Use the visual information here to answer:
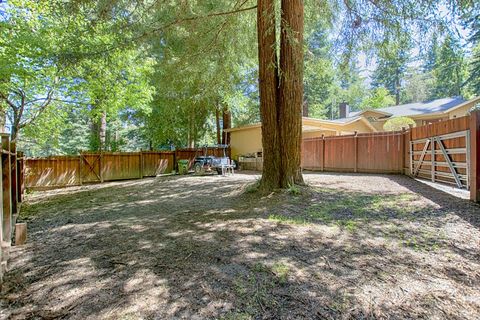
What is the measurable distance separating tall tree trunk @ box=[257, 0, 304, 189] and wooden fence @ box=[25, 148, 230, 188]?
8569mm

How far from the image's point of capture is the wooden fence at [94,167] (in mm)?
10156

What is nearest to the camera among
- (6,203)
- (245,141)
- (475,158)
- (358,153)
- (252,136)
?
(6,203)

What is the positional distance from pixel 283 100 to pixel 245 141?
1023cm

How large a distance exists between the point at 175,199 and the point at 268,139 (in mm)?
2604

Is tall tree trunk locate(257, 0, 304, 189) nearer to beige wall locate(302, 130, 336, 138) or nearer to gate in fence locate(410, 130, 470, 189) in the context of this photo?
gate in fence locate(410, 130, 470, 189)

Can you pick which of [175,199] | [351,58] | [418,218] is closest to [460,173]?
[418,218]

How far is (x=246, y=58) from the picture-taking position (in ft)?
29.2

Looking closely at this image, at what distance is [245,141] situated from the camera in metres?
16.1

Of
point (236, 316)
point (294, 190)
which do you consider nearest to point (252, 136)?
point (294, 190)

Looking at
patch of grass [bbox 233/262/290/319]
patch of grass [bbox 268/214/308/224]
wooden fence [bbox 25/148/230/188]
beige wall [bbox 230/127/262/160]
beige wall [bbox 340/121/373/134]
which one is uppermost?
beige wall [bbox 340/121/373/134]

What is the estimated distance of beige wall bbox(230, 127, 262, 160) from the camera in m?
15.3

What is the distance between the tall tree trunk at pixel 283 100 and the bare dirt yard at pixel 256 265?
1.29 metres

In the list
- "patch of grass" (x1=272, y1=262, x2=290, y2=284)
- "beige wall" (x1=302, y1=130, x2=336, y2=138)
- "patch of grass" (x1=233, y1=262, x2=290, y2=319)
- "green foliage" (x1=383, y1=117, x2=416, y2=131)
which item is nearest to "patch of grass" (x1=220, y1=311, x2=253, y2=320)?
"patch of grass" (x1=233, y1=262, x2=290, y2=319)

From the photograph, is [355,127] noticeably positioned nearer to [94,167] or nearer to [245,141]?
[245,141]
